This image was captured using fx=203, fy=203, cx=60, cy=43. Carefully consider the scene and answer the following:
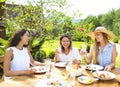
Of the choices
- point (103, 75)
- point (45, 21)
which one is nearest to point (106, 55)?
point (103, 75)

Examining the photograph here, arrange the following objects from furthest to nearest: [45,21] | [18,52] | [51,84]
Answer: [45,21] → [18,52] → [51,84]

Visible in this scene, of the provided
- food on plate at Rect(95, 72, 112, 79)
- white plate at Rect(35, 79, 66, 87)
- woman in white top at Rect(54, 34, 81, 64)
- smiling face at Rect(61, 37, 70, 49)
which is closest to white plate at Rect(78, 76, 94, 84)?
food on plate at Rect(95, 72, 112, 79)

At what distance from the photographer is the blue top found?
3020 mm

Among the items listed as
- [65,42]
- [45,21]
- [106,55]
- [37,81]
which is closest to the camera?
[37,81]

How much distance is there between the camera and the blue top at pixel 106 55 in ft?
9.91

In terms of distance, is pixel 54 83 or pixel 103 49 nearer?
pixel 54 83

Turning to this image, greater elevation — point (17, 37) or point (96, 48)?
point (17, 37)

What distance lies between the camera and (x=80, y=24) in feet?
21.6

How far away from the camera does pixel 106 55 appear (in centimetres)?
304

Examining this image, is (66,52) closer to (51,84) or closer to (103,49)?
(103,49)

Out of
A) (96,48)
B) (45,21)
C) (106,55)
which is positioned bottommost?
(106,55)

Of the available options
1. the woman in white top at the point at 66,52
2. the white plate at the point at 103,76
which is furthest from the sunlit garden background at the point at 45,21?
the white plate at the point at 103,76

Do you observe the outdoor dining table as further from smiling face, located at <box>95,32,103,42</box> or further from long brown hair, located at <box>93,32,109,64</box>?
smiling face, located at <box>95,32,103,42</box>

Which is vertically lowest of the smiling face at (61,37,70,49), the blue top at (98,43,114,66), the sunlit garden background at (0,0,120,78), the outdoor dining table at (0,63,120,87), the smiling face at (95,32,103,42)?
the outdoor dining table at (0,63,120,87)
